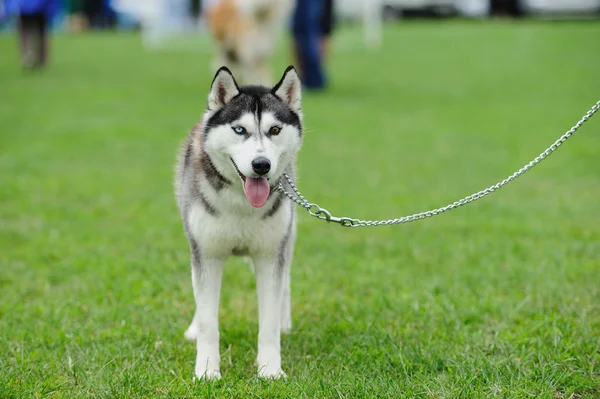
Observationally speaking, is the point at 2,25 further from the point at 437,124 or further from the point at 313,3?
the point at 437,124

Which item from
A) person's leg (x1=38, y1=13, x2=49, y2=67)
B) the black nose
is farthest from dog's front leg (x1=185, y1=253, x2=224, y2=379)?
person's leg (x1=38, y1=13, x2=49, y2=67)

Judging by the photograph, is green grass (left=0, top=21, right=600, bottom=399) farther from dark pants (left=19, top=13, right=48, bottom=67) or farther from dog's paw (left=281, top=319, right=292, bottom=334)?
dark pants (left=19, top=13, right=48, bottom=67)

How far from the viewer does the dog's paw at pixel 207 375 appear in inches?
130

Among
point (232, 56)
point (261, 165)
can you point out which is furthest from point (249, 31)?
point (261, 165)

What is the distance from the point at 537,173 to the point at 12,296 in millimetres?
6043

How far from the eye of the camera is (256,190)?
3.18m

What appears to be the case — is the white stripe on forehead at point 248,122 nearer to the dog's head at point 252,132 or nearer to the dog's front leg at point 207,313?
the dog's head at point 252,132

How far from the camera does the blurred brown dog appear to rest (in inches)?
503

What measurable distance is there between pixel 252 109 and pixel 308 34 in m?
10.3

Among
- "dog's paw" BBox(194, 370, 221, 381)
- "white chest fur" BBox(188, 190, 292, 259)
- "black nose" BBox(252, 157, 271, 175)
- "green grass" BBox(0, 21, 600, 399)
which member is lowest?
"green grass" BBox(0, 21, 600, 399)

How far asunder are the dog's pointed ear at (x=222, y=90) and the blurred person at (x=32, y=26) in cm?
1331

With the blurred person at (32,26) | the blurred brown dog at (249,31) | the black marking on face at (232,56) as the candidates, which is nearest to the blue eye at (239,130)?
the blurred brown dog at (249,31)

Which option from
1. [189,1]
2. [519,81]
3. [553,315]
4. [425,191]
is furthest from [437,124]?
[189,1]

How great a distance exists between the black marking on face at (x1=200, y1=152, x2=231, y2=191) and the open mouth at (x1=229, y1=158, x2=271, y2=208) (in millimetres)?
139
